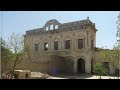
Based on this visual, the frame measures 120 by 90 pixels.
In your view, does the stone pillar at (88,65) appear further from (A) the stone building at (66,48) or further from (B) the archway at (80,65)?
(B) the archway at (80,65)

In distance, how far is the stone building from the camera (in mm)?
21797

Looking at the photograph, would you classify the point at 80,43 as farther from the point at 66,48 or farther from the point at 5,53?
the point at 5,53

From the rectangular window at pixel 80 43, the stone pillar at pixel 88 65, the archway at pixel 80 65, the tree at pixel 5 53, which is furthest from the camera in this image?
the archway at pixel 80 65

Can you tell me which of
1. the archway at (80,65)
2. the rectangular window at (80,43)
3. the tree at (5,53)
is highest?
the rectangular window at (80,43)

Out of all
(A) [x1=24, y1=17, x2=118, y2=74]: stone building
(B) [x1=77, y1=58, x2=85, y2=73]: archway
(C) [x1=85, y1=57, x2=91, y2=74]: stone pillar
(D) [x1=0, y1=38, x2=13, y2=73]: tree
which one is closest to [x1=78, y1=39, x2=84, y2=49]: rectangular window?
(A) [x1=24, y1=17, x2=118, y2=74]: stone building

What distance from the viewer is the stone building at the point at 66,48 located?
2180 centimetres

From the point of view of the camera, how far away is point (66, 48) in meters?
23.6

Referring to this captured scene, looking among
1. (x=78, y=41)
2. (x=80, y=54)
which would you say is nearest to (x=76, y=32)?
(x=78, y=41)

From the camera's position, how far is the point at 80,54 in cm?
2223

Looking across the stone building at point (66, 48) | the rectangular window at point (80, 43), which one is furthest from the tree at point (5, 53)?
the rectangular window at point (80, 43)

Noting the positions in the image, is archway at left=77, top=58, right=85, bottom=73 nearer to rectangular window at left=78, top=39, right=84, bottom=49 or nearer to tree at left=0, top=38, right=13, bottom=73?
rectangular window at left=78, top=39, right=84, bottom=49
